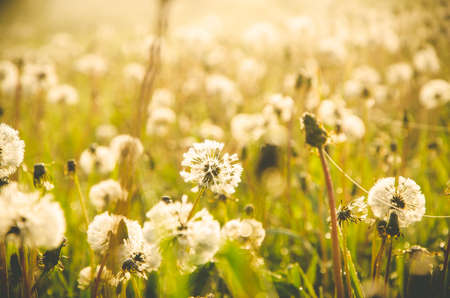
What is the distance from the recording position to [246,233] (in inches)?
47.0

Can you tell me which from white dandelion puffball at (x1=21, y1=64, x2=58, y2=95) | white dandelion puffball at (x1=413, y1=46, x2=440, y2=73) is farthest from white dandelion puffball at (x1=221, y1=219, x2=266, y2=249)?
white dandelion puffball at (x1=413, y1=46, x2=440, y2=73)

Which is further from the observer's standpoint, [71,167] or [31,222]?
[71,167]

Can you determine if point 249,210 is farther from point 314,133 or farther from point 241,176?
point 241,176

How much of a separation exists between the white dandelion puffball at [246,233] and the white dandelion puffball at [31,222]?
0.58m

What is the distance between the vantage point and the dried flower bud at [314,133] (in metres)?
0.84

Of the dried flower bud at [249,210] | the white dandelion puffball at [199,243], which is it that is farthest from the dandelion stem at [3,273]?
the dried flower bud at [249,210]

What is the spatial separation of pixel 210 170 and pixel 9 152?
21.7 inches

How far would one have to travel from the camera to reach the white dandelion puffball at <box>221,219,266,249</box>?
1.20 m

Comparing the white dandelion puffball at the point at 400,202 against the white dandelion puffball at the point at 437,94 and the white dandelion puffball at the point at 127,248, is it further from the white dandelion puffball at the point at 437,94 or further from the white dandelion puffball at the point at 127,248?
the white dandelion puffball at the point at 437,94

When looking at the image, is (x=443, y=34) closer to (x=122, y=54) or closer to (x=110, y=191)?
(x=110, y=191)

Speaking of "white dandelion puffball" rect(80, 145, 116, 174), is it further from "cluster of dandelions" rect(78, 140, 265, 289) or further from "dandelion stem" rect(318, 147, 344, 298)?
"dandelion stem" rect(318, 147, 344, 298)

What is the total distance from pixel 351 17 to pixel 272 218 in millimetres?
4318

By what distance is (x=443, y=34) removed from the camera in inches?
150

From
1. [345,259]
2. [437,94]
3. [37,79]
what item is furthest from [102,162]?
[437,94]
